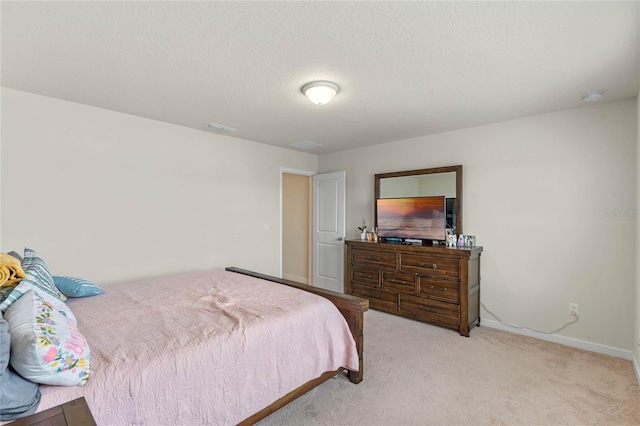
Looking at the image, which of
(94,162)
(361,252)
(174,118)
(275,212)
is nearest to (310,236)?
(275,212)

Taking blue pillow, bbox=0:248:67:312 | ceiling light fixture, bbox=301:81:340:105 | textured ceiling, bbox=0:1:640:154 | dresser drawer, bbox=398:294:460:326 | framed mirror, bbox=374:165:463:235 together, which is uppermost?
textured ceiling, bbox=0:1:640:154

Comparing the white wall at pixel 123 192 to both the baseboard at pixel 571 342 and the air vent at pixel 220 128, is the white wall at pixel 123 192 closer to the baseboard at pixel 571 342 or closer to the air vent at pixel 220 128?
the air vent at pixel 220 128

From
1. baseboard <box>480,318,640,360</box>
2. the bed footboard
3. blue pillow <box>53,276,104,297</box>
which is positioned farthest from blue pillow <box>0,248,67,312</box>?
baseboard <box>480,318,640,360</box>

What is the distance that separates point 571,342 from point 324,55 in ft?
11.8

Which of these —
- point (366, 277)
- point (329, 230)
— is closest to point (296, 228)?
point (329, 230)

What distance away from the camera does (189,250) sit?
3.83 meters

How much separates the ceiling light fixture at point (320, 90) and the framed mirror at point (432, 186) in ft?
6.77

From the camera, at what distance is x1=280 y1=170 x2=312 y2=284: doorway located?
6008 millimetres

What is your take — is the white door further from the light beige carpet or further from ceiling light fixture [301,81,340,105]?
ceiling light fixture [301,81,340,105]

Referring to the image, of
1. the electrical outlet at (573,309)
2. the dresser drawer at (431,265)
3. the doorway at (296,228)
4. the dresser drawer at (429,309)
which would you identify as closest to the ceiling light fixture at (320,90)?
the dresser drawer at (431,265)

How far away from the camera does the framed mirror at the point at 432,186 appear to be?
3877 millimetres

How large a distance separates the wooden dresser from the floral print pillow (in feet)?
10.7

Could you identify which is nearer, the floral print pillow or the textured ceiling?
the floral print pillow

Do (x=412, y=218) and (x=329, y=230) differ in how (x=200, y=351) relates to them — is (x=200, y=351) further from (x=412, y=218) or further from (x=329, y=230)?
(x=329, y=230)
